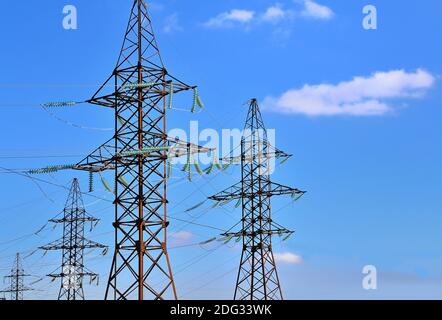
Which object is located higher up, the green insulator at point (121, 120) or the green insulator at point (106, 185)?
the green insulator at point (121, 120)

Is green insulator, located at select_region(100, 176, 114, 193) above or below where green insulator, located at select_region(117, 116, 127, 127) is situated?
below

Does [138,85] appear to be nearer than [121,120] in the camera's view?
Yes

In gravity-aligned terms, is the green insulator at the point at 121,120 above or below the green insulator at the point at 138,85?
below

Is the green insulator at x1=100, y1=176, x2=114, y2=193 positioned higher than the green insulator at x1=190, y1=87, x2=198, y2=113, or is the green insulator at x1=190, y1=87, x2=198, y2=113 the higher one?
the green insulator at x1=190, y1=87, x2=198, y2=113

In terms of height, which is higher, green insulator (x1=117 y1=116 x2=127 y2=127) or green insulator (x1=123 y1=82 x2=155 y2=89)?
green insulator (x1=123 y1=82 x2=155 y2=89)

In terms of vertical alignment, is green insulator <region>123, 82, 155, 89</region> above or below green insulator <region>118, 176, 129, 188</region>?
above

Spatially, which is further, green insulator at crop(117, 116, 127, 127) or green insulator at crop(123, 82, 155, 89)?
green insulator at crop(117, 116, 127, 127)

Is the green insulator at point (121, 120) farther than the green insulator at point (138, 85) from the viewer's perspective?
Yes

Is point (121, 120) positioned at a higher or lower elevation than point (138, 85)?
lower

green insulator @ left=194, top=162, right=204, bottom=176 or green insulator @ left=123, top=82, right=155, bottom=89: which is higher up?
green insulator @ left=123, top=82, right=155, bottom=89
